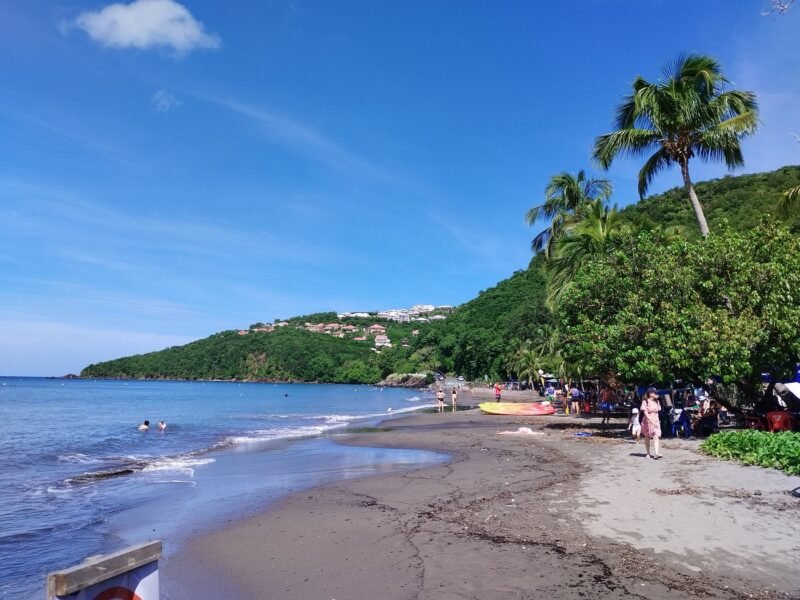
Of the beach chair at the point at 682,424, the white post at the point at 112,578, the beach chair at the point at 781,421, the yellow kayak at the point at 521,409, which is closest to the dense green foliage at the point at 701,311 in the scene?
the beach chair at the point at 781,421

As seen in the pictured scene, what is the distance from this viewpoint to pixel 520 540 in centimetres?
697

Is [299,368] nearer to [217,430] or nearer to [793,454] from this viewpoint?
[217,430]

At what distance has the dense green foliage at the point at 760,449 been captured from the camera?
10.6 metres

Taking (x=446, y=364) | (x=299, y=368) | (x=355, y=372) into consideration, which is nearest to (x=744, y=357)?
(x=446, y=364)

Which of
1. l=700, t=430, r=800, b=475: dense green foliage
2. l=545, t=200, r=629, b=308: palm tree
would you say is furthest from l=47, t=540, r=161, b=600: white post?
l=545, t=200, r=629, b=308: palm tree

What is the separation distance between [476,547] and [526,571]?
3.15 feet

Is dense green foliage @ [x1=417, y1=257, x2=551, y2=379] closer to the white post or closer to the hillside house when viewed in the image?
the hillside house

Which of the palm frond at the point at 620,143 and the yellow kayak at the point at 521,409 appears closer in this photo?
the palm frond at the point at 620,143

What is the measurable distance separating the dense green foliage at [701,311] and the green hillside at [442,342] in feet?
25.7

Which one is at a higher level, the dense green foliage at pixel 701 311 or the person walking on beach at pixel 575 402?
the dense green foliage at pixel 701 311

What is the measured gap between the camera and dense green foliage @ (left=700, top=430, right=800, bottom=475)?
34.7ft

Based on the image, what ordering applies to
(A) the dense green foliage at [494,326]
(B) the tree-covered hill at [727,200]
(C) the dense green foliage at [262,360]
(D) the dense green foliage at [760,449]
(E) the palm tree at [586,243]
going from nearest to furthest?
(D) the dense green foliage at [760,449] < (E) the palm tree at [586,243] < (B) the tree-covered hill at [727,200] < (A) the dense green foliage at [494,326] < (C) the dense green foliage at [262,360]

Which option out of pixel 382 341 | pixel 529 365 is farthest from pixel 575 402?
pixel 382 341

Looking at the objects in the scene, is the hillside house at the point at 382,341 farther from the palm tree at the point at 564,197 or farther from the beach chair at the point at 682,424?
the beach chair at the point at 682,424
